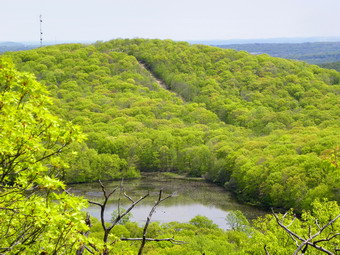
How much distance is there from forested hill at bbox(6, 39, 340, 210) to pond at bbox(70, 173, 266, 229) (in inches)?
122

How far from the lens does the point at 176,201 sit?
54375mm

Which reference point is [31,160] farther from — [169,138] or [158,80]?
[158,80]

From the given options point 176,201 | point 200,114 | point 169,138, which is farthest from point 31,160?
point 200,114

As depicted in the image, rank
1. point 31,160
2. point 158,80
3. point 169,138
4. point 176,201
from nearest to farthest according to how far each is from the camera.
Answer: point 31,160, point 176,201, point 169,138, point 158,80

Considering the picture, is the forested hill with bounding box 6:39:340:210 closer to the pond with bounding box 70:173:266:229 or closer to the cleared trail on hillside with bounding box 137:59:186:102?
the cleared trail on hillside with bounding box 137:59:186:102

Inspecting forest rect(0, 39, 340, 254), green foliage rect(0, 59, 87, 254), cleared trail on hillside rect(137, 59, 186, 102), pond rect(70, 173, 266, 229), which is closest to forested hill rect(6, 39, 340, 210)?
forest rect(0, 39, 340, 254)

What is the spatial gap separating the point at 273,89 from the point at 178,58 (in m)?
35.8

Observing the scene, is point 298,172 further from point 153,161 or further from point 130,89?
point 130,89

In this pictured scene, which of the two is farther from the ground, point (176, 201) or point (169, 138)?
point (169, 138)

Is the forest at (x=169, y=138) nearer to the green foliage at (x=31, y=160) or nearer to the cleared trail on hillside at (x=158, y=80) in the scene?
the green foliage at (x=31, y=160)

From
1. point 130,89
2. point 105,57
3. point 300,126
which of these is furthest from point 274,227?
point 105,57

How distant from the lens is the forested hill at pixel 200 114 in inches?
2243

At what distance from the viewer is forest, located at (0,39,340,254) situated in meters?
7.55

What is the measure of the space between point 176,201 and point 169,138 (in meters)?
23.4
